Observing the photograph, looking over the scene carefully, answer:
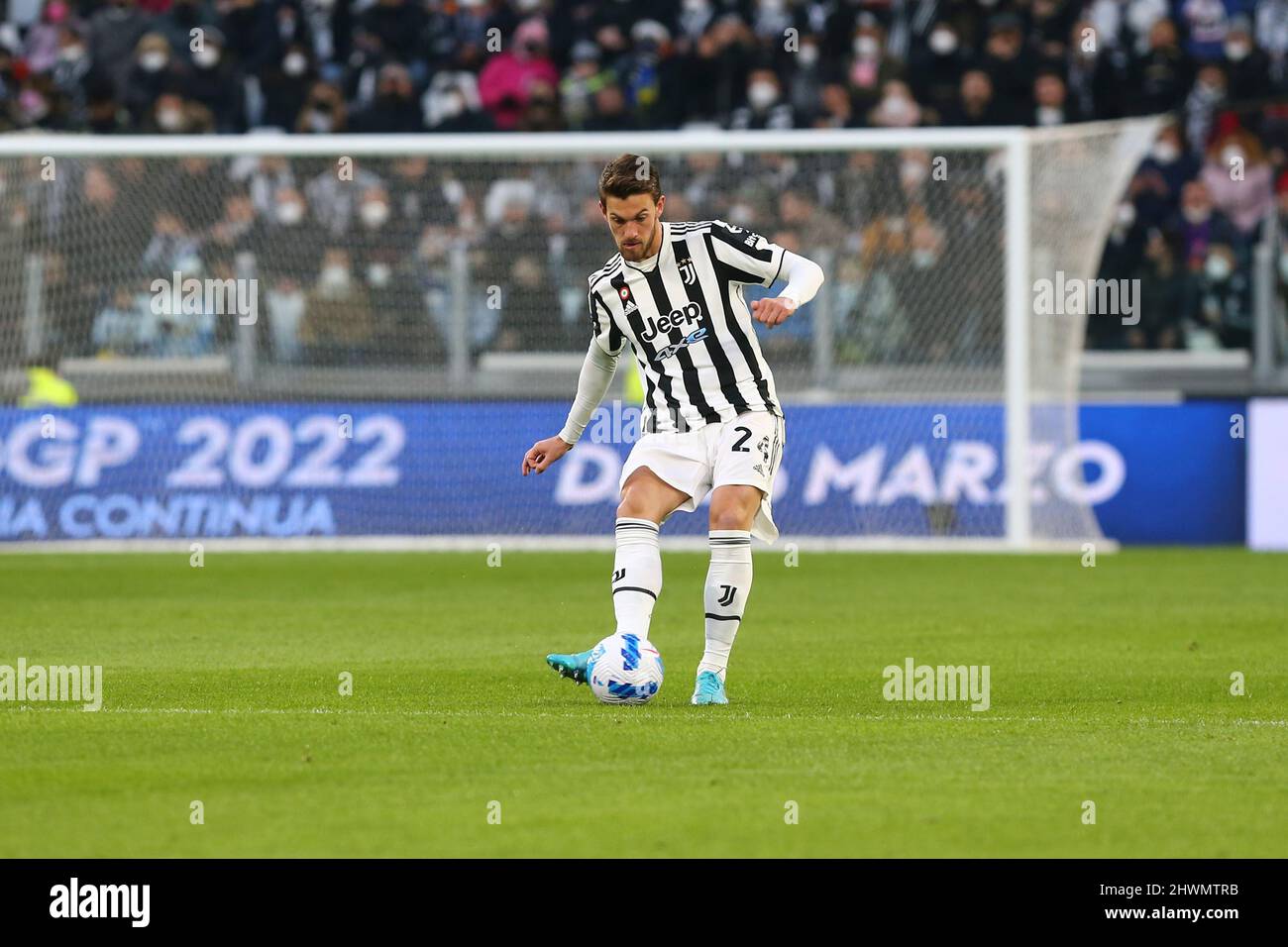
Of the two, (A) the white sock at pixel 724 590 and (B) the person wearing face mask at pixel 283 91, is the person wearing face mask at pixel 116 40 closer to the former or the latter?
(B) the person wearing face mask at pixel 283 91

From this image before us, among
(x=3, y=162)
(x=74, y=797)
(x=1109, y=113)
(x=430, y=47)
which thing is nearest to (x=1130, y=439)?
(x=1109, y=113)

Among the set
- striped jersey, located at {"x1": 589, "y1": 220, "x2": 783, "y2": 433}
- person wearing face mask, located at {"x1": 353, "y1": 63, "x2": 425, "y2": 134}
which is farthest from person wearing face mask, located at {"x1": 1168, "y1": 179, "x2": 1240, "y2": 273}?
striped jersey, located at {"x1": 589, "y1": 220, "x2": 783, "y2": 433}

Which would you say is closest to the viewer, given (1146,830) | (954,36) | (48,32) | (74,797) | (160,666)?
(1146,830)

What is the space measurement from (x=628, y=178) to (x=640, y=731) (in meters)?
2.04

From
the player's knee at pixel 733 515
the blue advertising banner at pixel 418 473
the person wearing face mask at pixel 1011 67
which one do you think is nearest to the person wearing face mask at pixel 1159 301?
the blue advertising banner at pixel 418 473

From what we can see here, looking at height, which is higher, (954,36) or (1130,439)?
Result: (954,36)

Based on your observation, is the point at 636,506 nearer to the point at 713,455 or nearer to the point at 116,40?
the point at 713,455

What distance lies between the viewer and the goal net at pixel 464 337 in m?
17.3

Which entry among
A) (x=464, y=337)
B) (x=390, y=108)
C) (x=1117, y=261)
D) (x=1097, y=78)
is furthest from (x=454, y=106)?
(x=1117, y=261)

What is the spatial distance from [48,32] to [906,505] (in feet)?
34.0

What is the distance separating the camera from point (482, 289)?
18000mm

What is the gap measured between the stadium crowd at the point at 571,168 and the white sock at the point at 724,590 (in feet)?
31.4

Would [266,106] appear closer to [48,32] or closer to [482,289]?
[48,32]

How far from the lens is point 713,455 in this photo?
8375 mm
